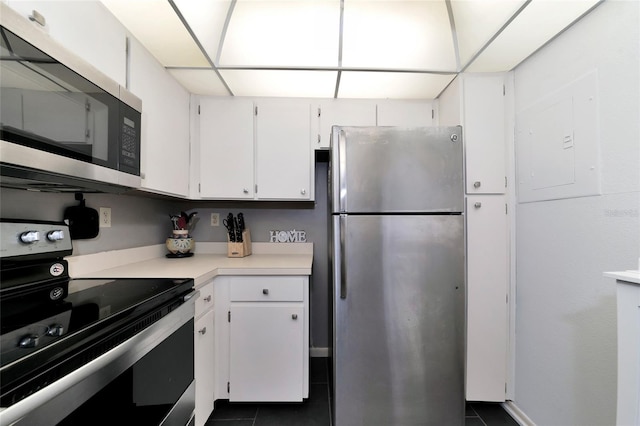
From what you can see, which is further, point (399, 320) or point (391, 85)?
point (391, 85)

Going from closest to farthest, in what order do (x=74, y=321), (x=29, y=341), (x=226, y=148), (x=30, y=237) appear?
(x=29, y=341) < (x=74, y=321) < (x=30, y=237) < (x=226, y=148)

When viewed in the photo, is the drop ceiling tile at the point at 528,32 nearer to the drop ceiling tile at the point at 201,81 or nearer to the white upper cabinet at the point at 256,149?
the white upper cabinet at the point at 256,149

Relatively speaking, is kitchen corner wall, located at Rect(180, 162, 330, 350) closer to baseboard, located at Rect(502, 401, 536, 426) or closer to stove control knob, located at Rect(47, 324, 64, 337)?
baseboard, located at Rect(502, 401, 536, 426)

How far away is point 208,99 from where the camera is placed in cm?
185

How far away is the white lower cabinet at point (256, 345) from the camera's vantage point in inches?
58.9

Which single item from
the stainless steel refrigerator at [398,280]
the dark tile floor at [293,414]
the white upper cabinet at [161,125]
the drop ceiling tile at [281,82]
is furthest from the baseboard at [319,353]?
the drop ceiling tile at [281,82]

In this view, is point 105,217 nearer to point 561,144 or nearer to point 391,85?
point 391,85

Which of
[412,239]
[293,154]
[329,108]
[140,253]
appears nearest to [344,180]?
[412,239]

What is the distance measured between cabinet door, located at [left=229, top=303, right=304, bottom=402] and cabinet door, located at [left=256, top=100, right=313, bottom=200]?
33.8 inches

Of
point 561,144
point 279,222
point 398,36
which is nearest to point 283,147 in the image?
point 279,222

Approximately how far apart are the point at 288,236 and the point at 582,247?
6.05 ft

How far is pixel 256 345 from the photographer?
1497 millimetres

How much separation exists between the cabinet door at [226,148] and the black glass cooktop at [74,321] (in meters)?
0.93

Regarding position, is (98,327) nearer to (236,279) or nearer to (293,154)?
(236,279)
